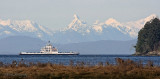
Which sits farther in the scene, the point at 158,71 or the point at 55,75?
the point at 158,71

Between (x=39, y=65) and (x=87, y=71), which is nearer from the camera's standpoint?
(x=87, y=71)

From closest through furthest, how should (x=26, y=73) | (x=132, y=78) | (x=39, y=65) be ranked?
(x=132, y=78) → (x=26, y=73) → (x=39, y=65)

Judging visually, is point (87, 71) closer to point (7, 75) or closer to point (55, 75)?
point (55, 75)

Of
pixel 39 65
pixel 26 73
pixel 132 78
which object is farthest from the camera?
pixel 39 65

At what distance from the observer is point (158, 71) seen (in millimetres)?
50438

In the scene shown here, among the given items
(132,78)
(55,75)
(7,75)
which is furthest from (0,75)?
(132,78)

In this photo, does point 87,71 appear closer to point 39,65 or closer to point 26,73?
point 26,73

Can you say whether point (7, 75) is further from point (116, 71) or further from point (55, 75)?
point (116, 71)

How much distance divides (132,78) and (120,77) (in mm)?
1102

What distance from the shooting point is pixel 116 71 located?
50062 millimetres

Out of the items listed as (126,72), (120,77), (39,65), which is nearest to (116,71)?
(126,72)

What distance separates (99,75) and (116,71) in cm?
345

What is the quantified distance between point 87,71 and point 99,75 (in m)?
3.54

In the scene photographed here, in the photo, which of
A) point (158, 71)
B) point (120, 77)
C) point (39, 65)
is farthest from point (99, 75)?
point (39, 65)
